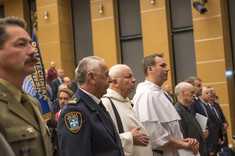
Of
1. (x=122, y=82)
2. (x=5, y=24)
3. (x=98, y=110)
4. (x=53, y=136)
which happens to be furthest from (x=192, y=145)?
(x=5, y=24)

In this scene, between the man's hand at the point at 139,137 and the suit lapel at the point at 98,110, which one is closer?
the suit lapel at the point at 98,110

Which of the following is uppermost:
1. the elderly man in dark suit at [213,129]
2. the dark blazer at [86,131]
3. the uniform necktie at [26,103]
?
the uniform necktie at [26,103]

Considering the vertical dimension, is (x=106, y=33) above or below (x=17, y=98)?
above

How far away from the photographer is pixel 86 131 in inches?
113

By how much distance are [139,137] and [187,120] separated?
1.80m

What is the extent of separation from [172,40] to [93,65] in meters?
10.8

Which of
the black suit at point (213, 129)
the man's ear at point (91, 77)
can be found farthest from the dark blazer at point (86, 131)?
the black suit at point (213, 129)

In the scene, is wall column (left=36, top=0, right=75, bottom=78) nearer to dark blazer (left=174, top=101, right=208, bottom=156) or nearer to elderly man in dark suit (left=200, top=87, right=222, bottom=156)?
elderly man in dark suit (left=200, top=87, right=222, bottom=156)

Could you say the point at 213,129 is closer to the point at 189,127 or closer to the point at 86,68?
the point at 189,127

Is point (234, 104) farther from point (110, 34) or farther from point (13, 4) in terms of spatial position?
point (13, 4)

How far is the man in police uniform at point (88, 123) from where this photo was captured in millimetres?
2838

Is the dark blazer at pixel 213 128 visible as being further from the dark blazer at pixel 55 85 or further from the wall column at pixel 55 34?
the wall column at pixel 55 34

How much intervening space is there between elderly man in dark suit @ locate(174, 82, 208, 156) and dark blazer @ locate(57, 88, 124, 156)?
243cm

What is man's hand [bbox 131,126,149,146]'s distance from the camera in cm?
371
